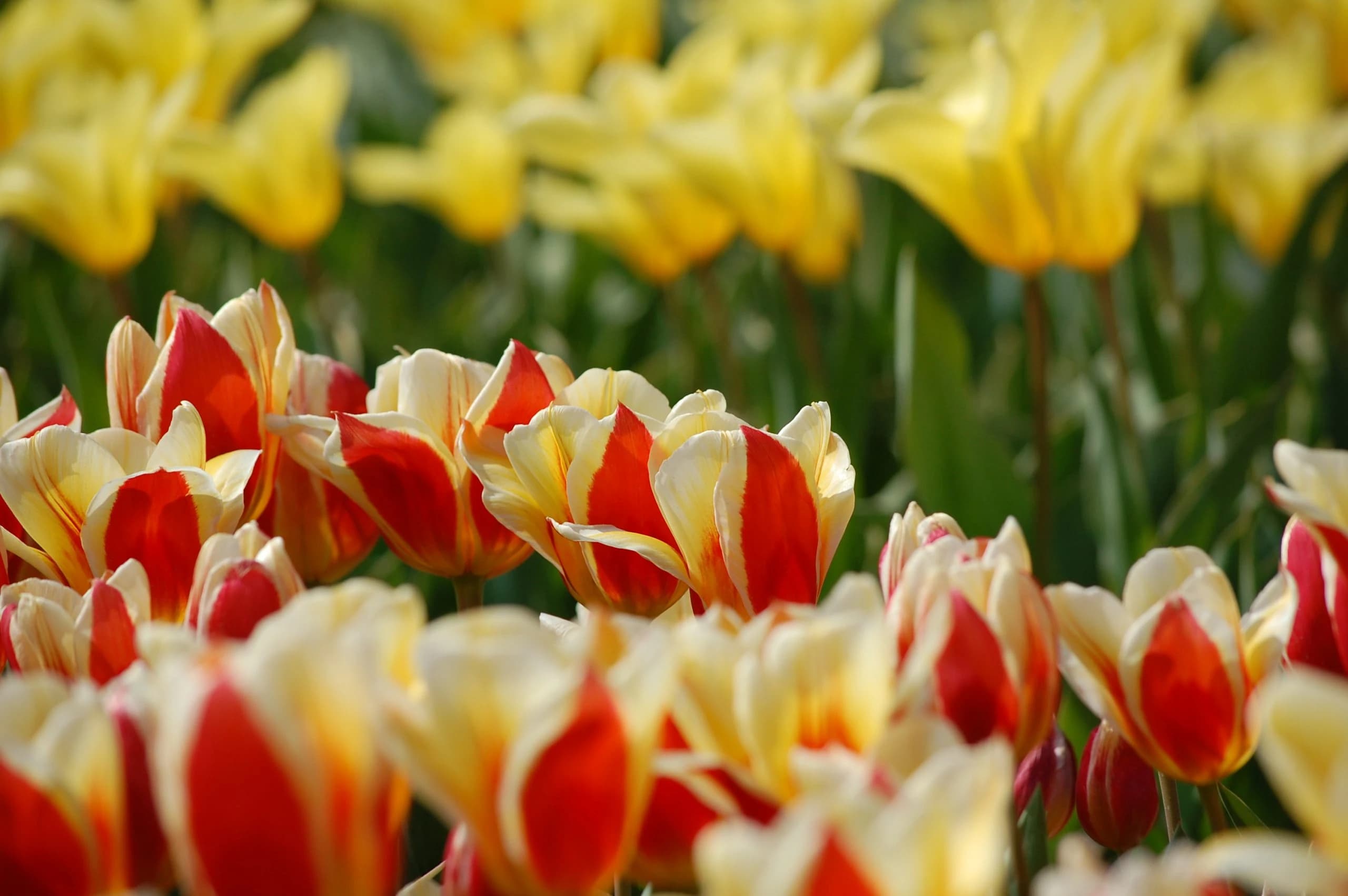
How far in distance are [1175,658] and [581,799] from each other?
183mm

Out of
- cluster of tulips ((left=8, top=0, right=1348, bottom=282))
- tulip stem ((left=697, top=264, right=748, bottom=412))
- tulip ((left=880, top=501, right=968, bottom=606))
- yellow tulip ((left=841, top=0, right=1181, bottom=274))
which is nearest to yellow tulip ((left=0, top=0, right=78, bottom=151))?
cluster of tulips ((left=8, top=0, right=1348, bottom=282))

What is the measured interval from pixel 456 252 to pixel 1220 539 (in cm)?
119

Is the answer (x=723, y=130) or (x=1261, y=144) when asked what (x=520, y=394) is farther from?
(x=1261, y=144)

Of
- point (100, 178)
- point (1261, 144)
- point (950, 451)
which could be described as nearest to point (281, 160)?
point (100, 178)

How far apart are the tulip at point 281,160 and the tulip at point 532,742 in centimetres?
108

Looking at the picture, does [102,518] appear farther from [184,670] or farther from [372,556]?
[372,556]

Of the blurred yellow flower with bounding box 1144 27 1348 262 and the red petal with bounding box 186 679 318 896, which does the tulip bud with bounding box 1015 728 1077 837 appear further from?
the blurred yellow flower with bounding box 1144 27 1348 262

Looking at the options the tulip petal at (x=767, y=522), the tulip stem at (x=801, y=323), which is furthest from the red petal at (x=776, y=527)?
the tulip stem at (x=801, y=323)

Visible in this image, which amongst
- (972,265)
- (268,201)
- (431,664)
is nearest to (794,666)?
(431,664)

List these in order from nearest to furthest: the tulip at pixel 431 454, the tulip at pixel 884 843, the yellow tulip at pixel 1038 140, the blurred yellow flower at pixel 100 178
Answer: the tulip at pixel 884 843, the tulip at pixel 431 454, the yellow tulip at pixel 1038 140, the blurred yellow flower at pixel 100 178

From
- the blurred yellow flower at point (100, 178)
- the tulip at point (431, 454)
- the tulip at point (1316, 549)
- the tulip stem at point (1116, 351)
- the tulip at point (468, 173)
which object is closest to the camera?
the tulip at point (1316, 549)

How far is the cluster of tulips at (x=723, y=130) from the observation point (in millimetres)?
942

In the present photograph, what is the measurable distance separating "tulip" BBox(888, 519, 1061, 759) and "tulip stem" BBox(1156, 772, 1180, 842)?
91 millimetres

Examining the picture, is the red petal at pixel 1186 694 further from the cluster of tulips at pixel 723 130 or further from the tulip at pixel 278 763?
the cluster of tulips at pixel 723 130
